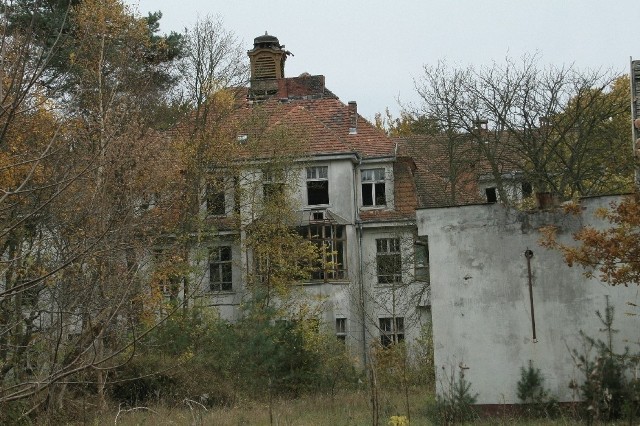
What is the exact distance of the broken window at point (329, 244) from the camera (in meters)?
40.9

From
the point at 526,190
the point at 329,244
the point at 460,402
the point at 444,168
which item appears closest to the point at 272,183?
the point at 329,244

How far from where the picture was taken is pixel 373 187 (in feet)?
144

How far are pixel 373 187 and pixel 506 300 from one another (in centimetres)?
2277

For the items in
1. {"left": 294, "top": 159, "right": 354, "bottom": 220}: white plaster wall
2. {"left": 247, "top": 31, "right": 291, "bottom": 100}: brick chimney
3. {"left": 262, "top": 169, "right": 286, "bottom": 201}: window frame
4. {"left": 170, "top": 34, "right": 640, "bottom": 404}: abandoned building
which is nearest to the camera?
{"left": 170, "top": 34, "right": 640, "bottom": 404}: abandoned building

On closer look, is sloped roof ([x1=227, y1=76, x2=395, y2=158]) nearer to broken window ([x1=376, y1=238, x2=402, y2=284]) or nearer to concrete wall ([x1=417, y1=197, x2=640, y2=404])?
broken window ([x1=376, y1=238, x2=402, y2=284])

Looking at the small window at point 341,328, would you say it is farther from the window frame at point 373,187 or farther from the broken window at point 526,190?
the broken window at point 526,190

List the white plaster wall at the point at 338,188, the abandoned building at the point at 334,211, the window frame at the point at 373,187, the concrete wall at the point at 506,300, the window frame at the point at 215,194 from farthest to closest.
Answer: the window frame at the point at 373,187, the white plaster wall at the point at 338,188, the abandoned building at the point at 334,211, the window frame at the point at 215,194, the concrete wall at the point at 506,300

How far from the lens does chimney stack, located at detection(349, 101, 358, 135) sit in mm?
45181

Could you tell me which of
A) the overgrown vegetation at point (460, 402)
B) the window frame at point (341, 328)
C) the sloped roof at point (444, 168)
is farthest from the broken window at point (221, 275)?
the overgrown vegetation at point (460, 402)

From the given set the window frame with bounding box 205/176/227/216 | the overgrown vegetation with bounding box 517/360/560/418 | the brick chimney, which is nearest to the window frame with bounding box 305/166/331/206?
the window frame with bounding box 205/176/227/216

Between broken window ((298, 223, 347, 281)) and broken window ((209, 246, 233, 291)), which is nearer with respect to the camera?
broken window ((298, 223, 347, 281))

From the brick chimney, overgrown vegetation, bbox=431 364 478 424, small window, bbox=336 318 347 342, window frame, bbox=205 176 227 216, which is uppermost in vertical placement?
the brick chimney

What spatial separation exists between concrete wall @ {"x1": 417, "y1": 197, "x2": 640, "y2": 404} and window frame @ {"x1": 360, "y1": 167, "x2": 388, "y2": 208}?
843 inches

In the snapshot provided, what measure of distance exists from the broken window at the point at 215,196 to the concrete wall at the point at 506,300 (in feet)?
59.9
